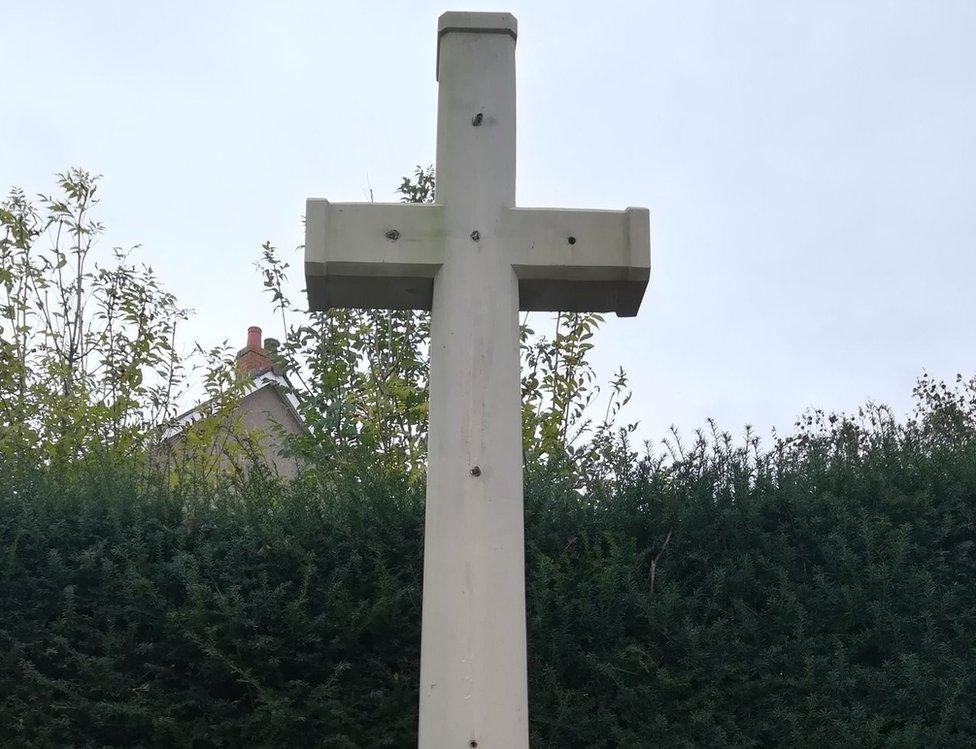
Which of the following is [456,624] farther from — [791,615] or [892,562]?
[892,562]

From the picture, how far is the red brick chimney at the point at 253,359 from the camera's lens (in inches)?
343

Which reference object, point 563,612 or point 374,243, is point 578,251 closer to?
point 374,243

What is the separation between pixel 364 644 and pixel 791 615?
176 centimetres

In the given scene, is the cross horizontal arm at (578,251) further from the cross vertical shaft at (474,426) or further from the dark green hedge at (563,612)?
the dark green hedge at (563,612)

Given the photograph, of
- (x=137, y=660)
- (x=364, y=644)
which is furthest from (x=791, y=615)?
(x=137, y=660)

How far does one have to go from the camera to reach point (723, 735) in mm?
4656

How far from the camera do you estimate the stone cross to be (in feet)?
10.3

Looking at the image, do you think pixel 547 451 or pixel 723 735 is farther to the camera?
pixel 547 451

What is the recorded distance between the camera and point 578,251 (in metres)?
3.67

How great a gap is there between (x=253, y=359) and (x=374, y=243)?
14.0m

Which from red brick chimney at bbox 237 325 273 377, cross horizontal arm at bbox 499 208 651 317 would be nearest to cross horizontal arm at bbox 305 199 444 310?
cross horizontal arm at bbox 499 208 651 317

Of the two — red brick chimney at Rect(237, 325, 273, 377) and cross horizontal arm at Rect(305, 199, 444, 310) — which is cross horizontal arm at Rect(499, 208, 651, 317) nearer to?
cross horizontal arm at Rect(305, 199, 444, 310)

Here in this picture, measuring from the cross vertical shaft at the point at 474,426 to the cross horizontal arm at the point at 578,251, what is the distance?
7 centimetres

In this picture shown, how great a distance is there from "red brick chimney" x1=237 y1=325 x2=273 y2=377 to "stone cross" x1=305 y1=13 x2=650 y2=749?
191 inches
